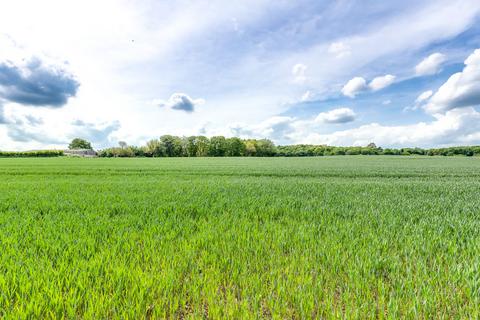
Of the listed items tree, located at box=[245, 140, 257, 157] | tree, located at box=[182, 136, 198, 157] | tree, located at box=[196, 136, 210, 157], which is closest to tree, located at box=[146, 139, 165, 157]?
tree, located at box=[182, 136, 198, 157]

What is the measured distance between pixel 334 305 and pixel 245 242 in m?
1.89

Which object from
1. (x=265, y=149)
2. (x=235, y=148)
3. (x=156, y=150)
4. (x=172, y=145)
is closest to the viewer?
(x=156, y=150)

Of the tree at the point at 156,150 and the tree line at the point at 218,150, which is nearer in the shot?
the tree line at the point at 218,150

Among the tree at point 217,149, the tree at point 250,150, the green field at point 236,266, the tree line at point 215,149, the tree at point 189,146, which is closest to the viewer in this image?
the green field at point 236,266

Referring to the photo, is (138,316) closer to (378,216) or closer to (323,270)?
(323,270)

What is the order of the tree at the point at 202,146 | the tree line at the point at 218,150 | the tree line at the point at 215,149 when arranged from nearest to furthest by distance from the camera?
the tree line at the point at 218,150 < the tree line at the point at 215,149 < the tree at the point at 202,146

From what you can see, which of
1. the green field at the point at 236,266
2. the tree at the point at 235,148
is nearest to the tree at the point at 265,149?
the tree at the point at 235,148

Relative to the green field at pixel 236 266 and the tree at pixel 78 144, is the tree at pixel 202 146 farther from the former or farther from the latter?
the green field at pixel 236 266

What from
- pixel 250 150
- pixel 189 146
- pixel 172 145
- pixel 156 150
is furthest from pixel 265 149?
pixel 156 150

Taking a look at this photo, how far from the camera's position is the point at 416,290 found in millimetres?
2773

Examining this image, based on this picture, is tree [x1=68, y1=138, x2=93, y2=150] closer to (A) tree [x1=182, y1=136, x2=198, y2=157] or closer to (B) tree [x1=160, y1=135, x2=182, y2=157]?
(B) tree [x1=160, y1=135, x2=182, y2=157]

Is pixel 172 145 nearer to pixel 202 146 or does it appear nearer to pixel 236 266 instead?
pixel 202 146

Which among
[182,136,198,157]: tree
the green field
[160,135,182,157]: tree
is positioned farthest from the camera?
[182,136,198,157]: tree

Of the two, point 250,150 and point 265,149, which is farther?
point 265,149
